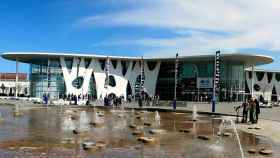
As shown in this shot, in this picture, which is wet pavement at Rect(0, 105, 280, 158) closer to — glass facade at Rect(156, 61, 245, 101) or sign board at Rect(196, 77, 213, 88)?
glass facade at Rect(156, 61, 245, 101)

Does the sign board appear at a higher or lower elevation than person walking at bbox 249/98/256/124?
higher

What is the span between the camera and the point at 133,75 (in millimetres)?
107750

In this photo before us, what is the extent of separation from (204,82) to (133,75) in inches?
768

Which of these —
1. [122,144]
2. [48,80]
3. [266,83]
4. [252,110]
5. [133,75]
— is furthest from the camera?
[266,83]

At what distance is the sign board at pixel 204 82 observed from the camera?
306ft

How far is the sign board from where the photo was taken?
306 ft

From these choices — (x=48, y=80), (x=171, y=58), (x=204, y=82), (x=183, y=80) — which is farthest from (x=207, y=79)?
(x=48, y=80)

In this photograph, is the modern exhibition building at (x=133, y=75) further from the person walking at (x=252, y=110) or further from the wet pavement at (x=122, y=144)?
the wet pavement at (x=122, y=144)

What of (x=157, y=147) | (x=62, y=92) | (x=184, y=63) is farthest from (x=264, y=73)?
(x=157, y=147)

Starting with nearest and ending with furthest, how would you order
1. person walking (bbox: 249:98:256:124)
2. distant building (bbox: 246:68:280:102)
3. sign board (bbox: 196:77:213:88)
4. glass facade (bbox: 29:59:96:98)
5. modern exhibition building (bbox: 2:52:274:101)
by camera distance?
person walking (bbox: 249:98:256:124), modern exhibition building (bbox: 2:52:274:101), sign board (bbox: 196:77:213:88), glass facade (bbox: 29:59:96:98), distant building (bbox: 246:68:280:102)

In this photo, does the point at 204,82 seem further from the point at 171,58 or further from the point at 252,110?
the point at 252,110

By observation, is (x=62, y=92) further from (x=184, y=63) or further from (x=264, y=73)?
(x=264, y=73)

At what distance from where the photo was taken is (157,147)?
1655cm

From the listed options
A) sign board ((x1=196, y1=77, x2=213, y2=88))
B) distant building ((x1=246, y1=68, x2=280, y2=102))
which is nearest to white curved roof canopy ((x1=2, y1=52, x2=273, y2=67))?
sign board ((x1=196, y1=77, x2=213, y2=88))
